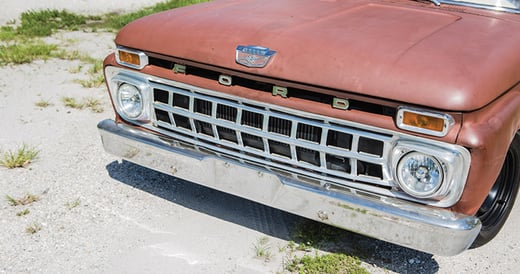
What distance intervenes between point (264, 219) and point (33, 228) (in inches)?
52.4

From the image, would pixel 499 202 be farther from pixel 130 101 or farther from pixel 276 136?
pixel 130 101

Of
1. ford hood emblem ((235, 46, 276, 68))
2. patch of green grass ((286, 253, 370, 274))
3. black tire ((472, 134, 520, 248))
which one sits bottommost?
patch of green grass ((286, 253, 370, 274))

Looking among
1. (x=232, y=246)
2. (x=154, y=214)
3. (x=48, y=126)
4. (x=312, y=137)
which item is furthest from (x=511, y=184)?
(x=48, y=126)

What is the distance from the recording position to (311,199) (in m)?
2.67

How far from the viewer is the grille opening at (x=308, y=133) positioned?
2676mm

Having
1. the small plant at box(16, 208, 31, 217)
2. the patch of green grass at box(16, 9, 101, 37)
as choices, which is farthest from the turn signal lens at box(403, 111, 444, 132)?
the patch of green grass at box(16, 9, 101, 37)

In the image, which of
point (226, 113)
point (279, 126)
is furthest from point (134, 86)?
point (279, 126)

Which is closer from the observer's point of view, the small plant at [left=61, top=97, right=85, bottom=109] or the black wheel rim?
the black wheel rim

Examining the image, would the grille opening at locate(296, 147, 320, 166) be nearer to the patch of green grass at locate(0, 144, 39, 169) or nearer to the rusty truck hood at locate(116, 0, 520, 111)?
the rusty truck hood at locate(116, 0, 520, 111)

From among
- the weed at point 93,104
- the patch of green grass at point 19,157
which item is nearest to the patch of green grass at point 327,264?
the patch of green grass at point 19,157

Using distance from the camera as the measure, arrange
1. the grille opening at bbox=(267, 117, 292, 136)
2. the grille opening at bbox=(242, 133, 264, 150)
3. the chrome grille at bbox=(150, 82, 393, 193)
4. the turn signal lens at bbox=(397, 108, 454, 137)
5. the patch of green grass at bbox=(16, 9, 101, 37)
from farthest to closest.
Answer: the patch of green grass at bbox=(16, 9, 101, 37) < the grille opening at bbox=(242, 133, 264, 150) < the grille opening at bbox=(267, 117, 292, 136) < the chrome grille at bbox=(150, 82, 393, 193) < the turn signal lens at bbox=(397, 108, 454, 137)

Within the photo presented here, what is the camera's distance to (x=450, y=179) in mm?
2395

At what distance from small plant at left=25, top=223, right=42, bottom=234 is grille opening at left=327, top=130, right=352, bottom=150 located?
1.77m

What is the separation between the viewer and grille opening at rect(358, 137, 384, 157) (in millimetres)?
2541
